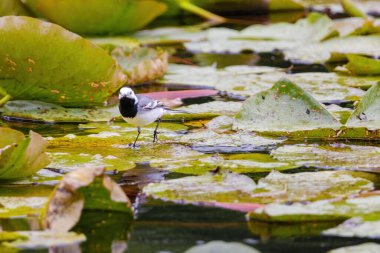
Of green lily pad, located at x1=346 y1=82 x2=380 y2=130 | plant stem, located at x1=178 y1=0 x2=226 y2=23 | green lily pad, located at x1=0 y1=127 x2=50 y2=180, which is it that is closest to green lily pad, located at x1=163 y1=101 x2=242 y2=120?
green lily pad, located at x1=346 y1=82 x2=380 y2=130

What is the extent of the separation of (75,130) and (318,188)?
56.7 inches

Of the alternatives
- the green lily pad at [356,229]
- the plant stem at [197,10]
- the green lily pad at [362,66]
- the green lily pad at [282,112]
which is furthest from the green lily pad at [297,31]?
the green lily pad at [356,229]

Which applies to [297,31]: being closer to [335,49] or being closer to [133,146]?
[335,49]

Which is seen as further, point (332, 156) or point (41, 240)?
point (332, 156)

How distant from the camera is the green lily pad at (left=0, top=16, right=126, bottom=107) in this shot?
148 inches

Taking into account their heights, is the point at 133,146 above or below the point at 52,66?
below

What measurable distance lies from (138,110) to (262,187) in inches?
40.9

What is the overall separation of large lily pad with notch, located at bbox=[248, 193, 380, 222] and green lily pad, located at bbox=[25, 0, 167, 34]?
10.8ft

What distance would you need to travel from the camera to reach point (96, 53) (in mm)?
3934

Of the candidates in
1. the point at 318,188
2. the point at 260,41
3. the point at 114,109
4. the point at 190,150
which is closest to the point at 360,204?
the point at 318,188

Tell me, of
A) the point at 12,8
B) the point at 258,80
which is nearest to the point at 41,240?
the point at 258,80

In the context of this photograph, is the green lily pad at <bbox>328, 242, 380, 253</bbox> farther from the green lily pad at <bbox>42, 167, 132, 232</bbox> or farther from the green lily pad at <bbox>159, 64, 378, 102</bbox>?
the green lily pad at <bbox>159, 64, 378, 102</bbox>

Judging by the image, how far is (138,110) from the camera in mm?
3643

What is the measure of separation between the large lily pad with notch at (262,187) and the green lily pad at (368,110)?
0.67 m
